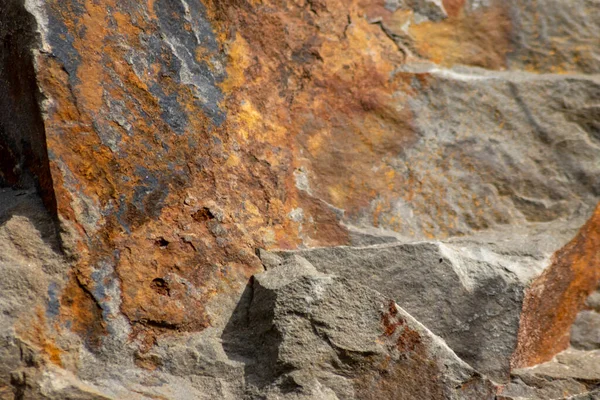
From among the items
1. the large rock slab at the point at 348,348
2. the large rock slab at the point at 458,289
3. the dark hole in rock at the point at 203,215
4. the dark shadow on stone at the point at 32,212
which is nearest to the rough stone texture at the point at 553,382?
the large rock slab at the point at 458,289

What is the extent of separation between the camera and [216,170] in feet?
6.34

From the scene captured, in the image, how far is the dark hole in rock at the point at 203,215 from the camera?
73.8 inches

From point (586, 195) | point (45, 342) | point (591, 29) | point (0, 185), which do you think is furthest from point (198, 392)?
point (591, 29)

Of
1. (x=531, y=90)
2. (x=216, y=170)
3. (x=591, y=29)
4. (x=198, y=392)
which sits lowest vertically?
(x=198, y=392)

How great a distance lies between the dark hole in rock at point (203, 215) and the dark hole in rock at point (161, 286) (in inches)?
7.2

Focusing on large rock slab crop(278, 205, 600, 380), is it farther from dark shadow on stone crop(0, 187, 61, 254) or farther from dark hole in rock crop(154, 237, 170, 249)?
dark shadow on stone crop(0, 187, 61, 254)

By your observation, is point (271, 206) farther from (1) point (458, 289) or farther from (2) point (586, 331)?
(2) point (586, 331)

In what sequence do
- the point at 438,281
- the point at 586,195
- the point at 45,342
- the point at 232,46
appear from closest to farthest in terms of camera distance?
the point at 45,342 → the point at 438,281 → the point at 232,46 → the point at 586,195

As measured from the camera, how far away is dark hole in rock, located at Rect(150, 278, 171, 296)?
1782 mm

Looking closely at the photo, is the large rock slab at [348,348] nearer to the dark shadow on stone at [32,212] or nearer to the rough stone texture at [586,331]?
the dark shadow on stone at [32,212]

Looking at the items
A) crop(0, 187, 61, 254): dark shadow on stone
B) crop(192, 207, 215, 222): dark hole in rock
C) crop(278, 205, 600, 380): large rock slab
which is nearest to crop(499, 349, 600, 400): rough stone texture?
crop(278, 205, 600, 380): large rock slab

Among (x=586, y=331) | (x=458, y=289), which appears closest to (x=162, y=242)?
(x=458, y=289)

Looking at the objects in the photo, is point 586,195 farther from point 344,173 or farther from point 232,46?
point 232,46

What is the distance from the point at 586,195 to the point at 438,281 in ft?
2.51
